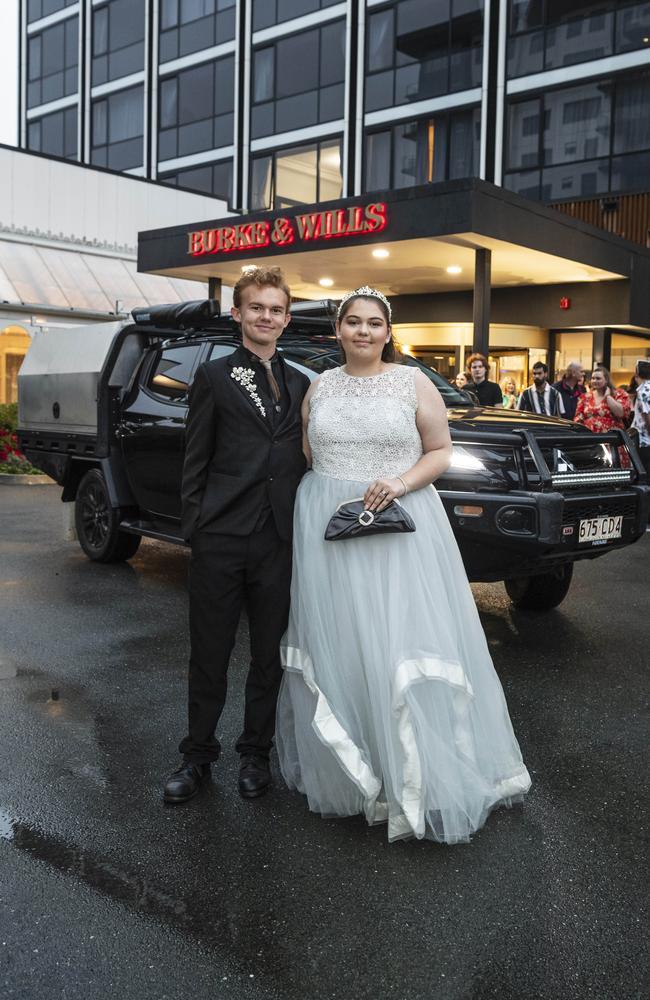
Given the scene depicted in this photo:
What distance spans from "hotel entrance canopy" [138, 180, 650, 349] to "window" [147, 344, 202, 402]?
806 cm

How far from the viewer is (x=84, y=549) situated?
828cm

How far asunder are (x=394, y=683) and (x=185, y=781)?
3.09ft

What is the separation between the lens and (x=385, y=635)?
325 centimetres

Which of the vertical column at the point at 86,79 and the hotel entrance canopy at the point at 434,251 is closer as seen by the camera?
the hotel entrance canopy at the point at 434,251

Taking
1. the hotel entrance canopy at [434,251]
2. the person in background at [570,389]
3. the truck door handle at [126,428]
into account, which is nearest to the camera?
the truck door handle at [126,428]

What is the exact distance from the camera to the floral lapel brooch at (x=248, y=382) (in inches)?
136

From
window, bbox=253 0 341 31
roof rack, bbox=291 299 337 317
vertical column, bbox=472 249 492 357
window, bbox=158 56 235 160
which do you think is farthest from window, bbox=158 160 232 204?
roof rack, bbox=291 299 337 317

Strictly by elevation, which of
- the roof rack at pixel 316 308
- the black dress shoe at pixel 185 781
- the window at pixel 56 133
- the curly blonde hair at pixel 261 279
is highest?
the window at pixel 56 133

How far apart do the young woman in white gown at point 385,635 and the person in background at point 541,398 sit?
911cm

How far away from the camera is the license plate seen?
213 inches

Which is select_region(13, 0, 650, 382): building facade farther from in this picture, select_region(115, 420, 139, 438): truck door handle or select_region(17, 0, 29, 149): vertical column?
select_region(115, 420, 139, 438): truck door handle

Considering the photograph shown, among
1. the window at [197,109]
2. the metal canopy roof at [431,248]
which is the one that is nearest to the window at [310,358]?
the metal canopy roof at [431,248]

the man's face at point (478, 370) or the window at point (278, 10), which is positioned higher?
the window at point (278, 10)

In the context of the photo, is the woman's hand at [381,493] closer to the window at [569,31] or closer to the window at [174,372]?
the window at [174,372]
